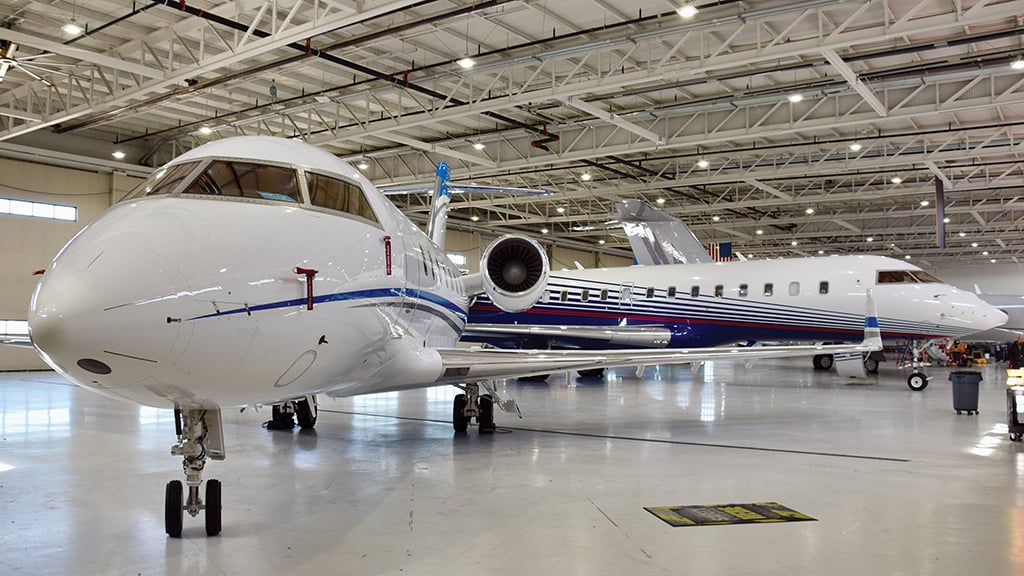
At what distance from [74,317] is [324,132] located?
18.8 meters

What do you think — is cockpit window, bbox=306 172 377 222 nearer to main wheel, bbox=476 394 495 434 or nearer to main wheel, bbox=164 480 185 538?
main wheel, bbox=164 480 185 538

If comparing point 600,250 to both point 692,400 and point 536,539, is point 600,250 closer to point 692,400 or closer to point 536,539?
point 692,400

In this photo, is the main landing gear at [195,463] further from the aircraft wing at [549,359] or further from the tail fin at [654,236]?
the tail fin at [654,236]

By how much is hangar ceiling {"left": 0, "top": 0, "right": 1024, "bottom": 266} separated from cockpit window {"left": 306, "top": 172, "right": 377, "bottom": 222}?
6839mm

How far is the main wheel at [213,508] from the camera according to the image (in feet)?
16.1

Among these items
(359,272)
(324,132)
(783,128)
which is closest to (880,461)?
(359,272)

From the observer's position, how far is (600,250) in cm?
4856

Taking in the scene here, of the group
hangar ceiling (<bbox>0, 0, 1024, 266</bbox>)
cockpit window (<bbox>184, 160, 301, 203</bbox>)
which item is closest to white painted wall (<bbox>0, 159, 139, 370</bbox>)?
hangar ceiling (<bbox>0, 0, 1024, 266</bbox>)

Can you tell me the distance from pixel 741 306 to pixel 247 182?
1554 cm

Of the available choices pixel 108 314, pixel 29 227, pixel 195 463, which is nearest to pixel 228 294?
pixel 108 314

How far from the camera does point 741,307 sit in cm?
1844

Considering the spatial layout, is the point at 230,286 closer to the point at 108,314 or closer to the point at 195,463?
the point at 108,314

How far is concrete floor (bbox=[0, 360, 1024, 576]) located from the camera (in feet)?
14.4

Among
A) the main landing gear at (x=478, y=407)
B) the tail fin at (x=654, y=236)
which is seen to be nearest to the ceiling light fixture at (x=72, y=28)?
the main landing gear at (x=478, y=407)
